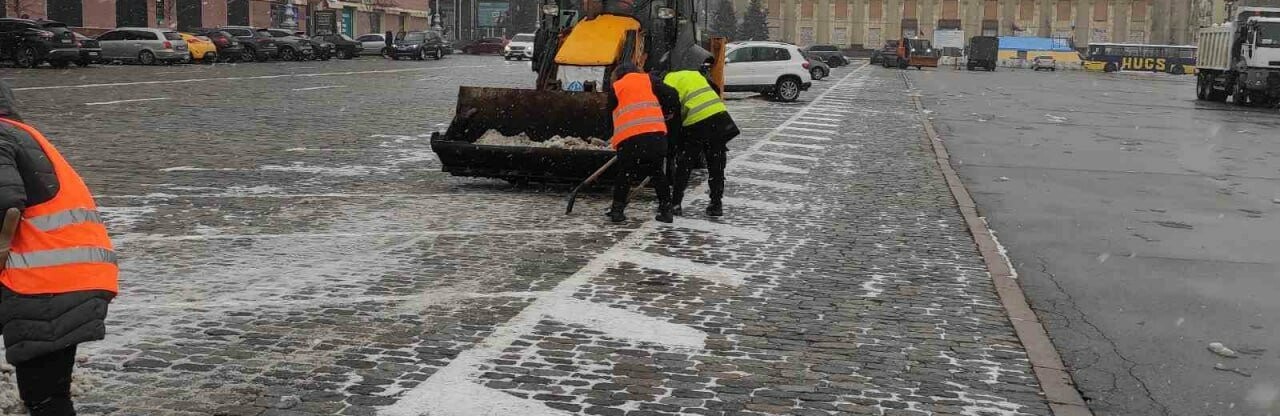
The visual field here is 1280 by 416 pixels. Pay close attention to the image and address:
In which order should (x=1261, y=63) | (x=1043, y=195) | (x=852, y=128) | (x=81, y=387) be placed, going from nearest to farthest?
(x=81, y=387), (x=1043, y=195), (x=852, y=128), (x=1261, y=63)

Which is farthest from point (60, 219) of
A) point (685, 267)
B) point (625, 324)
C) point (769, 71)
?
point (769, 71)

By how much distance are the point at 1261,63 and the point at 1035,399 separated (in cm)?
3259

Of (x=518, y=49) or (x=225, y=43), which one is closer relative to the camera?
(x=225, y=43)

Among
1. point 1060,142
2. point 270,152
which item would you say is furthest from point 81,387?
point 1060,142

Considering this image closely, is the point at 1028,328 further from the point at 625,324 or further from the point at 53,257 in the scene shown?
the point at 53,257

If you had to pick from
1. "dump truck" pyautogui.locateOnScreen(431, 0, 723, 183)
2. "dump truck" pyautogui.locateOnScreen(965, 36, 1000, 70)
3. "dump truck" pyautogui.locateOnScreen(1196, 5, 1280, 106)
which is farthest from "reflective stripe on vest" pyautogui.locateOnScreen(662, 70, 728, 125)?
"dump truck" pyautogui.locateOnScreen(965, 36, 1000, 70)

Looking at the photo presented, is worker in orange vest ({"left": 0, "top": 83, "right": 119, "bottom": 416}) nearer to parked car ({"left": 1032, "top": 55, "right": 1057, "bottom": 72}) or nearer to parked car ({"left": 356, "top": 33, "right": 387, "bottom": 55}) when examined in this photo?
parked car ({"left": 356, "top": 33, "right": 387, "bottom": 55})

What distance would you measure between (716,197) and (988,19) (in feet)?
391

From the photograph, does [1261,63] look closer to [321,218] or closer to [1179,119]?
[1179,119]

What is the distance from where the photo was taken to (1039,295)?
7984 mm

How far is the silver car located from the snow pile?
3526cm

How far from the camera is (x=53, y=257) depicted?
3.95 metres

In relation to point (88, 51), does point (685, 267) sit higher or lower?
lower

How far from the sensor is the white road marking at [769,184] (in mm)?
13036
